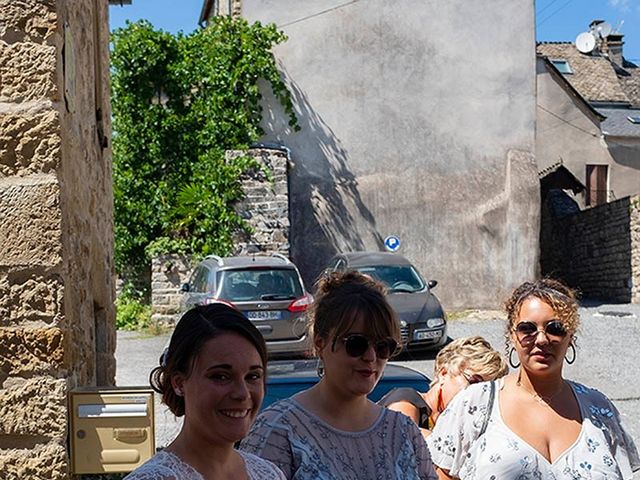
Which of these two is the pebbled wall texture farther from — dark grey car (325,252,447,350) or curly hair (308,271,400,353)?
dark grey car (325,252,447,350)

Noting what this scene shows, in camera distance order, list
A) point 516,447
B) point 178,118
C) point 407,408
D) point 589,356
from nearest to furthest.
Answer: point 516,447 → point 407,408 → point 589,356 → point 178,118

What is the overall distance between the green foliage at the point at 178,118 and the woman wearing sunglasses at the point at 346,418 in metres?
13.1

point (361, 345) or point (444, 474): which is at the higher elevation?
point (361, 345)

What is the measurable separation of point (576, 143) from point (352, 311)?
24349 millimetres

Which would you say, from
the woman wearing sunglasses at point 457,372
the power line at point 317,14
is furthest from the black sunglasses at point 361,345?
the power line at point 317,14

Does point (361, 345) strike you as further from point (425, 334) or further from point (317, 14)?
point (317, 14)

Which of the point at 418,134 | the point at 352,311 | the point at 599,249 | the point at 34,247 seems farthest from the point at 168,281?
the point at 352,311

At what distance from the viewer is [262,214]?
15.5 metres

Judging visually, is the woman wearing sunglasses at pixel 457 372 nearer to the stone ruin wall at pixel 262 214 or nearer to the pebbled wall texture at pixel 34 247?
the pebbled wall texture at pixel 34 247

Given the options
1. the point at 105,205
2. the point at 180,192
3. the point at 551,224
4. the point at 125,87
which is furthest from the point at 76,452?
the point at 551,224

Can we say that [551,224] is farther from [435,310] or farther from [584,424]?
[584,424]

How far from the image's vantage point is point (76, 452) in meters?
2.84

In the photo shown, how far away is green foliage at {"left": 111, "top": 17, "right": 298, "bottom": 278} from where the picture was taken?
15.6 metres

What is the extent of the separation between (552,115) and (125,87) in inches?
556
